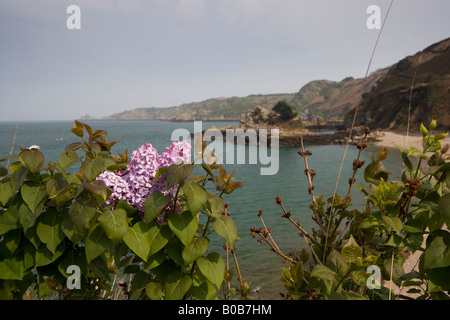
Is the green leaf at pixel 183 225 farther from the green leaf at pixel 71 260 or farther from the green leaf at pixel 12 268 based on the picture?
the green leaf at pixel 12 268

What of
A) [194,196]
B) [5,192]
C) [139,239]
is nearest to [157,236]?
[139,239]

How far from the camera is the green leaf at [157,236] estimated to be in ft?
5.04

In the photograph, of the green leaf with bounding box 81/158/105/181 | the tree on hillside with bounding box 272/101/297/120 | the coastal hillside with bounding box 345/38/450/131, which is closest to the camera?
the green leaf with bounding box 81/158/105/181

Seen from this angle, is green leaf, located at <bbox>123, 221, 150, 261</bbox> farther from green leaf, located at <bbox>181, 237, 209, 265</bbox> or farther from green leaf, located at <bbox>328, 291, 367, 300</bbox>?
green leaf, located at <bbox>328, 291, 367, 300</bbox>

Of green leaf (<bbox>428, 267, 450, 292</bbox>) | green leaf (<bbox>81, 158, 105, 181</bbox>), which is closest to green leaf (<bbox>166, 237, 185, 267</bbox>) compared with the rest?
green leaf (<bbox>81, 158, 105, 181</bbox>)

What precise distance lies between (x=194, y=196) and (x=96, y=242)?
63 cm

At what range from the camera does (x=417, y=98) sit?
69.2 m

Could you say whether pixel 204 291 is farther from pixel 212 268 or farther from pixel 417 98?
pixel 417 98

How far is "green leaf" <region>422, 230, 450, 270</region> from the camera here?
1.42m

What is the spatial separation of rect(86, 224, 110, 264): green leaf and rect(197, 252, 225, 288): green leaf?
1.76ft

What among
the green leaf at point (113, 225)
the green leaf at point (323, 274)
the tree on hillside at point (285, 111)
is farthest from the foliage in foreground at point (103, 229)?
the tree on hillside at point (285, 111)

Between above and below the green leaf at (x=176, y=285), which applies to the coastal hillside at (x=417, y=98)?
above

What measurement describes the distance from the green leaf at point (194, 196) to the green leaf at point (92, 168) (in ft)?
1.71
